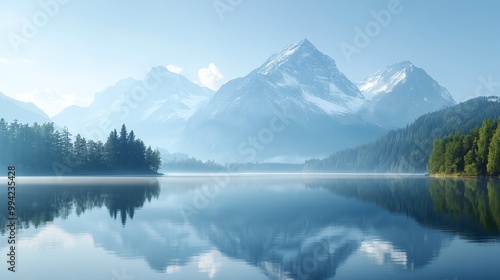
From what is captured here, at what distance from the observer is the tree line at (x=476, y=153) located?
13525 cm

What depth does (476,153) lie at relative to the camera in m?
147

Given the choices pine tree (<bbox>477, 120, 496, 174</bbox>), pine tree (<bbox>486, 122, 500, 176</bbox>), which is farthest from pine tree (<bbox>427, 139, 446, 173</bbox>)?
pine tree (<bbox>486, 122, 500, 176</bbox>)

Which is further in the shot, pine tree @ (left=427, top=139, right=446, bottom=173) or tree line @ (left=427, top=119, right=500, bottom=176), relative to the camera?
pine tree @ (left=427, top=139, right=446, bottom=173)

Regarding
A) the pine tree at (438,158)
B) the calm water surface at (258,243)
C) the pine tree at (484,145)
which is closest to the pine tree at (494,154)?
the pine tree at (484,145)

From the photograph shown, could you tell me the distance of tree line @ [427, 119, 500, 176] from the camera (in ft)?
444

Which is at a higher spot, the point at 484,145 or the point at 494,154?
the point at 484,145

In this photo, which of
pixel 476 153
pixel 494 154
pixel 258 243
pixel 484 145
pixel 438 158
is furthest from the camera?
pixel 438 158

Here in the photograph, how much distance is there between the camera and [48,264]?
25.9 meters

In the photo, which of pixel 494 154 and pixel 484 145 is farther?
pixel 484 145

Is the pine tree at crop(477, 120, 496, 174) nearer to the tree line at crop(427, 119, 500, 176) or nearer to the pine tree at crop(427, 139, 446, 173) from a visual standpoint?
the tree line at crop(427, 119, 500, 176)

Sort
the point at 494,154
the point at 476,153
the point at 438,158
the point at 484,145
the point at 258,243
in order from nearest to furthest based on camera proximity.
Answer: the point at 258,243, the point at 494,154, the point at 484,145, the point at 476,153, the point at 438,158

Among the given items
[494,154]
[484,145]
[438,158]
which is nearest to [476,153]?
[484,145]

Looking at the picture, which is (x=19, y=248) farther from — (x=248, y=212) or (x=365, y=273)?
(x=248, y=212)

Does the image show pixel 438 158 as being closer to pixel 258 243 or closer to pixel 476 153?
pixel 476 153
